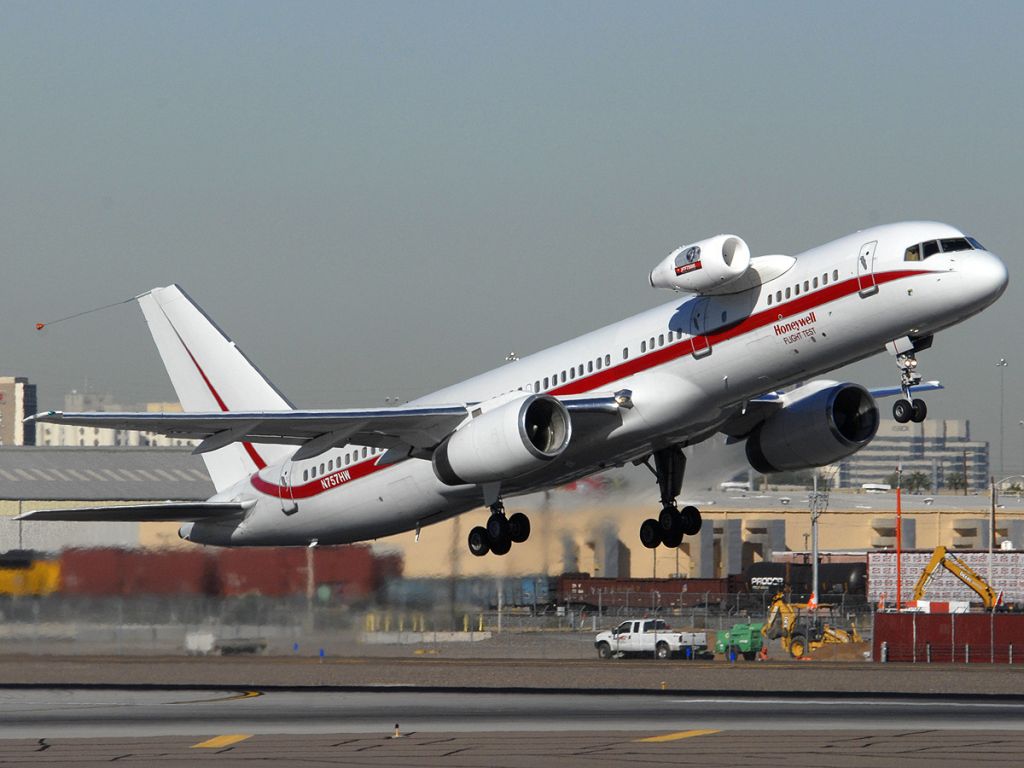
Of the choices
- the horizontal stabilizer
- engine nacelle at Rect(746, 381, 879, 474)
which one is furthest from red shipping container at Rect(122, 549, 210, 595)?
engine nacelle at Rect(746, 381, 879, 474)

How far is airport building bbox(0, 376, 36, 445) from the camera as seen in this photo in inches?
6845

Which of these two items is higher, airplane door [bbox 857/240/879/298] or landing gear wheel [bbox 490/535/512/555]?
airplane door [bbox 857/240/879/298]

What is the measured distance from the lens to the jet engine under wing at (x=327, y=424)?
37.0m

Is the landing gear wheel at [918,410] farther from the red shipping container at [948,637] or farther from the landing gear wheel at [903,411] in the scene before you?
the red shipping container at [948,637]

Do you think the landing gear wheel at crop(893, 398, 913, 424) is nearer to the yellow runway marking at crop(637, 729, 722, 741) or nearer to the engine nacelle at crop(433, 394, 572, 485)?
the engine nacelle at crop(433, 394, 572, 485)

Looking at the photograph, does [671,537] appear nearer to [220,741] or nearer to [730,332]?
[730,332]

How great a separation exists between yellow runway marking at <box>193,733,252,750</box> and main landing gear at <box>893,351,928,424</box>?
15.2m

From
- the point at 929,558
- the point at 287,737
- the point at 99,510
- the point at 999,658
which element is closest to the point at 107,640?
the point at 99,510

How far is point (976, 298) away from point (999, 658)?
2697 centimetres

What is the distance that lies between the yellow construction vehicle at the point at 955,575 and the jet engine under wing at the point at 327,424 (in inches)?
1502

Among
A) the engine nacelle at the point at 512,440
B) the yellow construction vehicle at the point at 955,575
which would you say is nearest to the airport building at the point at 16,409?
the yellow construction vehicle at the point at 955,575

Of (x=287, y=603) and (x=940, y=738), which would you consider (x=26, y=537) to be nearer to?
(x=287, y=603)

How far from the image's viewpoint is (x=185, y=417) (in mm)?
37438

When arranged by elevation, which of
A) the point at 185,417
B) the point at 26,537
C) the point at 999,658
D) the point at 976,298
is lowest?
the point at 999,658
